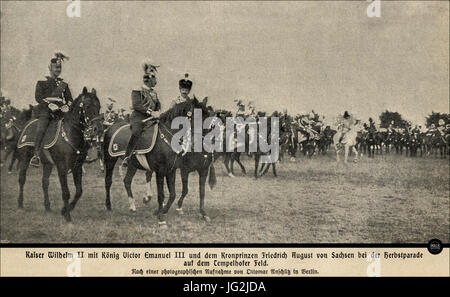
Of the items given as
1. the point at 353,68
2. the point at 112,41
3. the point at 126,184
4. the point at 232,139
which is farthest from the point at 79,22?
the point at 353,68

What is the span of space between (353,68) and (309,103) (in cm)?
128

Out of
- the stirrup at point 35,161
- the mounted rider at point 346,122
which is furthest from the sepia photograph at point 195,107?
the mounted rider at point 346,122

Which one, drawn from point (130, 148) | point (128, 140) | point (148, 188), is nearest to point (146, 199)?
point (148, 188)

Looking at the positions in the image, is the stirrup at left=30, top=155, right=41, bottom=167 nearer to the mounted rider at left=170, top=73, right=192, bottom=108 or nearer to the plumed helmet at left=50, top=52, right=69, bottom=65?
the plumed helmet at left=50, top=52, right=69, bottom=65

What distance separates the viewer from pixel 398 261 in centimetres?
932

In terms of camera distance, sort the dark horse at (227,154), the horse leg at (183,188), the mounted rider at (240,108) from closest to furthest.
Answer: the horse leg at (183,188), the dark horse at (227,154), the mounted rider at (240,108)

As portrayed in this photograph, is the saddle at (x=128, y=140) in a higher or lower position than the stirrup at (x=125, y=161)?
higher

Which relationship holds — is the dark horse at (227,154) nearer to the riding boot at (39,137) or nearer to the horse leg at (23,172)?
the riding boot at (39,137)

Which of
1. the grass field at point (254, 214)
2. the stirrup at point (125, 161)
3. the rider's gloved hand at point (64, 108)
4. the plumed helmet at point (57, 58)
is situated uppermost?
the plumed helmet at point (57, 58)

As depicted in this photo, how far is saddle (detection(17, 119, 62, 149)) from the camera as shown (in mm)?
8914

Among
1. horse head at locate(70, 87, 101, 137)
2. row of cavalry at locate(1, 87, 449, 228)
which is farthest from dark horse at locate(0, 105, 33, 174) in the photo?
horse head at locate(70, 87, 101, 137)

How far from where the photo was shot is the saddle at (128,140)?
8.98 m

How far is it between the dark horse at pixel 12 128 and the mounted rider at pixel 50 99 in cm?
106

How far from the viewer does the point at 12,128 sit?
10.3 metres
